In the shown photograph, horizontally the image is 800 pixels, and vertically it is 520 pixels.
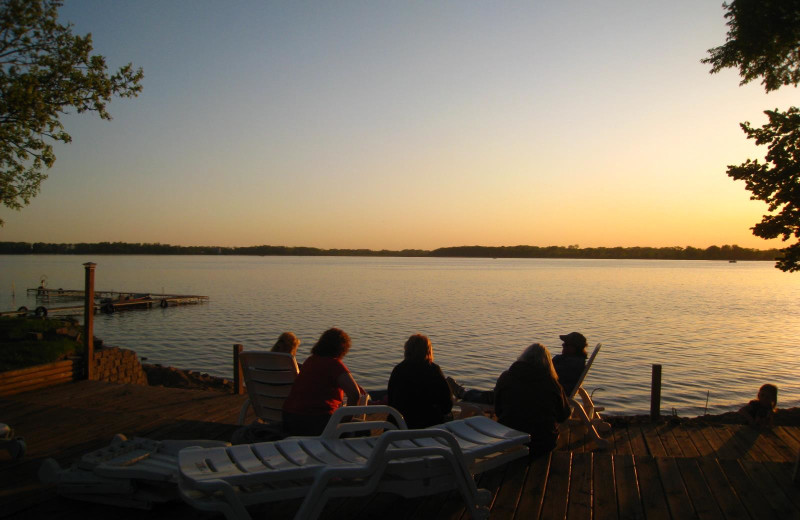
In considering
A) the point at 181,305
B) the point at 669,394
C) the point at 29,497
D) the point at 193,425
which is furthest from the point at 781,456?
the point at 181,305

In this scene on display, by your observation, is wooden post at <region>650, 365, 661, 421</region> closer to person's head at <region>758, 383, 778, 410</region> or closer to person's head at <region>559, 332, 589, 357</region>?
person's head at <region>758, 383, 778, 410</region>

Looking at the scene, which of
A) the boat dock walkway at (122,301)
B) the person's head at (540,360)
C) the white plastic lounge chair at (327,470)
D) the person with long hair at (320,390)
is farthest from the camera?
the boat dock walkway at (122,301)

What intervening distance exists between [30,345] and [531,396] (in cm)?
1019

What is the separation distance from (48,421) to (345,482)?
14.8ft

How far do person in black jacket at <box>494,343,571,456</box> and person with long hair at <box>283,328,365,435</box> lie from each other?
46.9 inches

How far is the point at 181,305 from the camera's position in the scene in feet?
145

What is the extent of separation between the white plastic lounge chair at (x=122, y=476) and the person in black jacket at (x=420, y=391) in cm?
154

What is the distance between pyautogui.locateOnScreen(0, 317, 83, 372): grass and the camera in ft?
31.3

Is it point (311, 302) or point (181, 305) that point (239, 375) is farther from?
point (181, 305)

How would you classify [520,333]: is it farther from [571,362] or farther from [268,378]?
[268,378]

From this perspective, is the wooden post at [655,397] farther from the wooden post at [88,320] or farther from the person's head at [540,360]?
the wooden post at [88,320]

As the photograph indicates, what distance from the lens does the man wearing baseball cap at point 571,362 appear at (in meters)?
6.47

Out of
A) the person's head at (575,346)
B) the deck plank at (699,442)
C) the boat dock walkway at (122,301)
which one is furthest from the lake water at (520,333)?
the person's head at (575,346)

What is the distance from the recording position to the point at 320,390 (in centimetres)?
443
